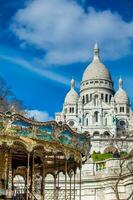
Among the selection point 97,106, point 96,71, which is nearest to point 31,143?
point 97,106

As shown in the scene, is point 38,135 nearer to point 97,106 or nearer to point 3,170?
point 3,170

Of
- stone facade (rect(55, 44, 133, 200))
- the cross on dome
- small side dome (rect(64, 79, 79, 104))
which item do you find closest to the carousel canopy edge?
stone facade (rect(55, 44, 133, 200))

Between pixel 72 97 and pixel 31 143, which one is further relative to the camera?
pixel 72 97

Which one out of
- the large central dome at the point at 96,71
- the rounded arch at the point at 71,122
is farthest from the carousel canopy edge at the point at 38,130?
the large central dome at the point at 96,71

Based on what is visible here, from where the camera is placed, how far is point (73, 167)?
84.6 feet

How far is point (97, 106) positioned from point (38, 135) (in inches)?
4119

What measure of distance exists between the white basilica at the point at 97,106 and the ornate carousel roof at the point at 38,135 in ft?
301

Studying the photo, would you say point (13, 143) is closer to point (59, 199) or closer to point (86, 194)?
point (59, 199)

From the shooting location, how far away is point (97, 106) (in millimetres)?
125000

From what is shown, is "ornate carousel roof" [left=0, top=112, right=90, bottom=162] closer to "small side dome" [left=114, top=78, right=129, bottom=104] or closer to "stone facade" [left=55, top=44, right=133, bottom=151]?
"stone facade" [left=55, top=44, right=133, bottom=151]

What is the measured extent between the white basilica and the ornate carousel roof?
301 feet

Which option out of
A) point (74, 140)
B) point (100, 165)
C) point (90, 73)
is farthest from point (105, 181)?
point (90, 73)

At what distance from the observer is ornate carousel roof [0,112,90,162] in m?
19.9

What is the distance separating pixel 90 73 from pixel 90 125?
67.6 feet
